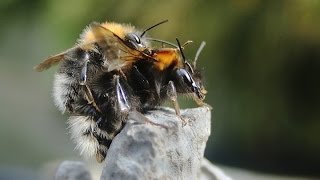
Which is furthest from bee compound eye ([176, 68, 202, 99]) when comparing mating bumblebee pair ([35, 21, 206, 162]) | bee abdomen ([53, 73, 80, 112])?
bee abdomen ([53, 73, 80, 112])

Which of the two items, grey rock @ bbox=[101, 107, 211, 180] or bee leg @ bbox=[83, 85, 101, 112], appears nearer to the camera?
grey rock @ bbox=[101, 107, 211, 180]

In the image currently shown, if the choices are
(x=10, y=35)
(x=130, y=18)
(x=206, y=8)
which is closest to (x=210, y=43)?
(x=206, y=8)

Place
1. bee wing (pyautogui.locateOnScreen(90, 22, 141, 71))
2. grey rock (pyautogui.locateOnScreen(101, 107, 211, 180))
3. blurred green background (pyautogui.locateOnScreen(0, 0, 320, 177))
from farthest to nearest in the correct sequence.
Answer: blurred green background (pyautogui.locateOnScreen(0, 0, 320, 177)) → bee wing (pyautogui.locateOnScreen(90, 22, 141, 71)) → grey rock (pyautogui.locateOnScreen(101, 107, 211, 180))

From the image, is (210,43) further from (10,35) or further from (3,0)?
(10,35)

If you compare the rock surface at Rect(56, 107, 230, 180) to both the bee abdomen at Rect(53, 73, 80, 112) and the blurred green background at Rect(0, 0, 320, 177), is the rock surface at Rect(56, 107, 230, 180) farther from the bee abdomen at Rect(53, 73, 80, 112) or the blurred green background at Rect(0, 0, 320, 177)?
the blurred green background at Rect(0, 0, 320, 177)

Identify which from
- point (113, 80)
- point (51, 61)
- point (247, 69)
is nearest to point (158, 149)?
point (113, 80)

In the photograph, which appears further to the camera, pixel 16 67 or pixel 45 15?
pixel 16 67

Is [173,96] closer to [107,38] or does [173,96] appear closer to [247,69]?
[107,38]
